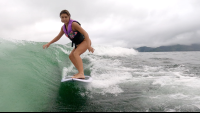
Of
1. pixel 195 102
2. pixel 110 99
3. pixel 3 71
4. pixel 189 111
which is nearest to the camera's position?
pixel 189 111

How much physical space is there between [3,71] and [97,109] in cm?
252

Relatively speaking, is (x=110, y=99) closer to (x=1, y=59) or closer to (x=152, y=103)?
(x=152, y=103)

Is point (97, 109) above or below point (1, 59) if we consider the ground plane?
below

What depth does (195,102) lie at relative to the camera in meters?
2.89

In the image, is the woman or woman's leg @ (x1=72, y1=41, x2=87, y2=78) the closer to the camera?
the woman

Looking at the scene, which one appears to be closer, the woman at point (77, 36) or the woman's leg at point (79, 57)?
the woman at point (77, 36)

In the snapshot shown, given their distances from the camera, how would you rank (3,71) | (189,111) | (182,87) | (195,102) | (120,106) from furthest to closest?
(182,87)
(3,71)
(195,102)
(120,106)
(189,111)

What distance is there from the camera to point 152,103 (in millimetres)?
2840

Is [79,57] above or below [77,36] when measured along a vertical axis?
below

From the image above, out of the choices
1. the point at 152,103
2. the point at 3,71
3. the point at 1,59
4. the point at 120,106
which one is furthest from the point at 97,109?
the point at 1,59

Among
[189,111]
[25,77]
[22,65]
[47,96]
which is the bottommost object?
[189,111]

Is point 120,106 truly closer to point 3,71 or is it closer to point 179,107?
point 179,107

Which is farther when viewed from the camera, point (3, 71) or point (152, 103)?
point (3, 71)

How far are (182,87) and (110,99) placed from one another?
7.33ft
